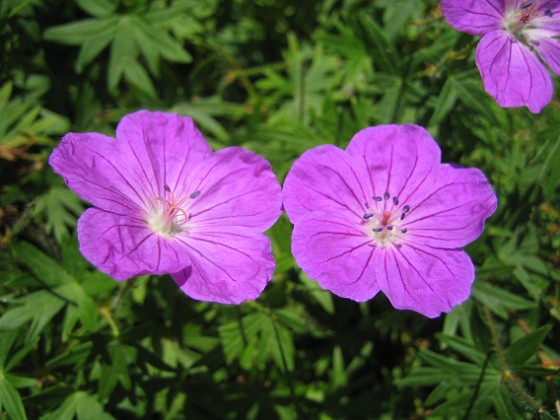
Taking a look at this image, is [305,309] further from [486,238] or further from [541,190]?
[541,190]

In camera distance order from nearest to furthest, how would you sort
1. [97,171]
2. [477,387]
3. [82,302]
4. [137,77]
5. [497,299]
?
[97,171]
[82,302]
[477,387]
[497,299]
[137,77]

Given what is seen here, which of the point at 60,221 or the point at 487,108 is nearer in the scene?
the point at 487,108

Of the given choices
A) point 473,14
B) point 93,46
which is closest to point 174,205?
point 93,46

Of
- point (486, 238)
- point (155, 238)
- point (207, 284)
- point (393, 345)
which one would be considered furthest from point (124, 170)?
point (393, 345)

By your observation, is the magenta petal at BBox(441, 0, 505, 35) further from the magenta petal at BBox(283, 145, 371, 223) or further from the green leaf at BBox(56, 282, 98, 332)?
the green leaf at BBox(56, 282, 98, 332)

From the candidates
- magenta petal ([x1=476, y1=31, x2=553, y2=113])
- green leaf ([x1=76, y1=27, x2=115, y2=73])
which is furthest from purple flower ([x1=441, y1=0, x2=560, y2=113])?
green leaf ([x1=76, y1=27, x2=115, y2=73])

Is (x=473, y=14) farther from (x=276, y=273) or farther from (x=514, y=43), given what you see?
(x=276, y=273)
